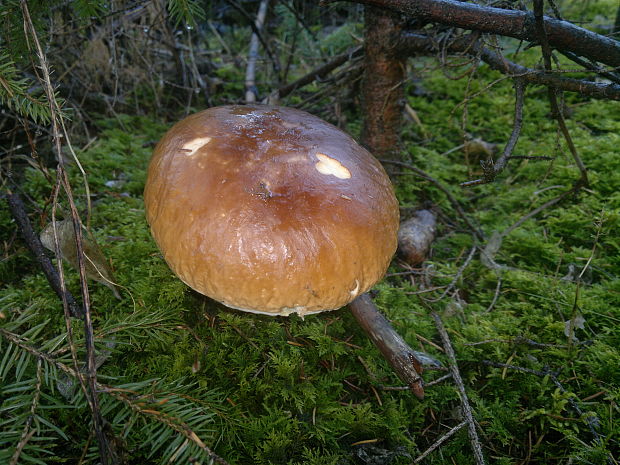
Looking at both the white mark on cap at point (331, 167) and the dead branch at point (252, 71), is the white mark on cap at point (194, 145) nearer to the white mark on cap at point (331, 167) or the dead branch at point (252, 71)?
the white mark on cap at point (331, 167)

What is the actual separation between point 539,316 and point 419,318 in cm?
74

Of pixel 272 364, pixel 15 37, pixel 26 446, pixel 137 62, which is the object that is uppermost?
pixel 15 37

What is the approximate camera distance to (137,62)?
153 inches

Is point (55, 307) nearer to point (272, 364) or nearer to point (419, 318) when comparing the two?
point (272, 364)

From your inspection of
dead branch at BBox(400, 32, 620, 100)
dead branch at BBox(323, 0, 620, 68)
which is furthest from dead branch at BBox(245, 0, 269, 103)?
dead branch at BBox(323, 0, 620, 68)

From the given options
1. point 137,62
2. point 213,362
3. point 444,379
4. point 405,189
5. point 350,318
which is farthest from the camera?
point 137,62

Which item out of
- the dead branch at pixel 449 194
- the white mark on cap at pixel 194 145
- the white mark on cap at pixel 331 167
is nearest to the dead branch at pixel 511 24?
the white mark on cap at pixel 331 167

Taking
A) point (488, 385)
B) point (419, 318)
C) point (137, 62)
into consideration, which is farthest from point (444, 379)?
point (137, 62)

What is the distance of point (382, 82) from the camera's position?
9.41 ft

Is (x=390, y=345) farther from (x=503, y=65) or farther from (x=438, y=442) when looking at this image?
(x=503, y=65)

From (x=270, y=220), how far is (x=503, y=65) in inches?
70.7

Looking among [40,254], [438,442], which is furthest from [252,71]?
[438,442]

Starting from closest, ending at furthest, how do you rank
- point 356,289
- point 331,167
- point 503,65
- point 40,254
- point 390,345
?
point 356,289 < point 331,167 < point 390,345 < point 40,254 < point 503,65

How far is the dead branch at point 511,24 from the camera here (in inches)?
Result: 72.9
